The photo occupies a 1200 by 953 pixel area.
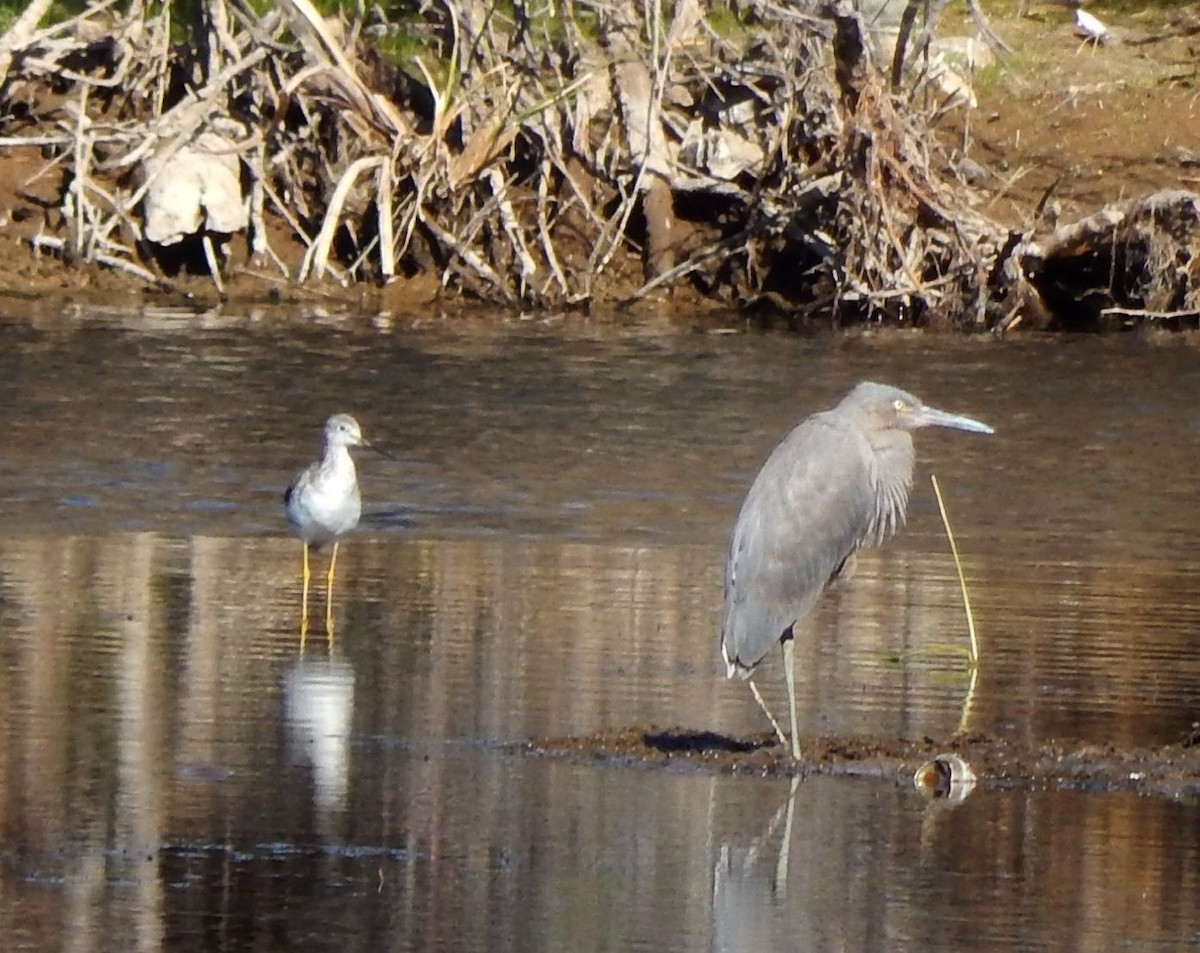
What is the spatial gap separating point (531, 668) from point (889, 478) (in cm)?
140

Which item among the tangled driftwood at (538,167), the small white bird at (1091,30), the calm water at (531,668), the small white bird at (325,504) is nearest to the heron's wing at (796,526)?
the calm water at (531,668)

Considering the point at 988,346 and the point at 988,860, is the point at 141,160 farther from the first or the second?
the point at 988,860

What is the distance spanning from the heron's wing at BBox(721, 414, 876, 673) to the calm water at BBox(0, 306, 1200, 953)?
44cm

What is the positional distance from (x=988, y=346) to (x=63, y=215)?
8.20 meters

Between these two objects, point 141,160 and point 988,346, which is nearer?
point 988,346

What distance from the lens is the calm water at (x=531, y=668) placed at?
612 centimetres

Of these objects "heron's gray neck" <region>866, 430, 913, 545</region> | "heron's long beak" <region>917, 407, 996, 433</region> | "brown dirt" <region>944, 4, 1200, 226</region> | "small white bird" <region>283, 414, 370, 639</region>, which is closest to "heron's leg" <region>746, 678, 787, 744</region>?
"heron's gray neck" <region>866, 430, 913, 545</region>

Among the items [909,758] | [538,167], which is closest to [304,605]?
[909,758]

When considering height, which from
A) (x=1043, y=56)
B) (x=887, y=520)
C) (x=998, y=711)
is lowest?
(x=998, y=711)

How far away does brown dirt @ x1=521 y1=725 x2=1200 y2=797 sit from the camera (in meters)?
7.41

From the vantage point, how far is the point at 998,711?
8500 mm

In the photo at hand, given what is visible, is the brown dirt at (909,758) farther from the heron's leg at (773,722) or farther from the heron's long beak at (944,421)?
the heron's long beak at (944,421)

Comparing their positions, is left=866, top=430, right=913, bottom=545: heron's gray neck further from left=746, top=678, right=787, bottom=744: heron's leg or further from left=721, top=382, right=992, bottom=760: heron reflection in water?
left=746, top=678, right=787, bottom=744: heron's leg

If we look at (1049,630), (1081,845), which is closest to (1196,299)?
(1049,630)
